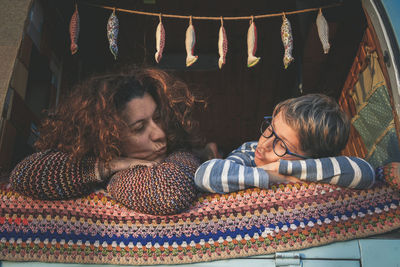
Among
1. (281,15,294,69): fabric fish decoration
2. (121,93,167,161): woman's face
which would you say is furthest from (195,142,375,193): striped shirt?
(281,15,294,69): fabric fish decoration

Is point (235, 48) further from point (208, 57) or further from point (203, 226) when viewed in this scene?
point (203, 226)

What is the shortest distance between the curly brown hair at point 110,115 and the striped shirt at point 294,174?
39 cm

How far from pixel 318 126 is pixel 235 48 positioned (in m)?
1.58

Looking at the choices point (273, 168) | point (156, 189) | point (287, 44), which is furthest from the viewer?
point (287, 44)

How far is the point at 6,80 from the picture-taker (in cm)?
154

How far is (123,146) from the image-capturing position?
151cm

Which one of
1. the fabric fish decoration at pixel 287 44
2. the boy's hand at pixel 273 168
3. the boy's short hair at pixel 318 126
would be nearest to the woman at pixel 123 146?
the boy's hand at pixel 273 168

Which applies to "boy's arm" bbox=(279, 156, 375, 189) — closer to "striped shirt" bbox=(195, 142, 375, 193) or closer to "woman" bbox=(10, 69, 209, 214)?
"striped shirt" bbox=(195, 142, 375, 193)

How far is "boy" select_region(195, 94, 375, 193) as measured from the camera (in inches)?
48.9

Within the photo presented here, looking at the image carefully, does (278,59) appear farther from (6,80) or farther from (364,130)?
(6,80)

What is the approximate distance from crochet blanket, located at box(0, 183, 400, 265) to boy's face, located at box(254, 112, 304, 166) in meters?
0.22

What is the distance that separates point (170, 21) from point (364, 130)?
59.0 inches

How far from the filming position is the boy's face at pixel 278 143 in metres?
1.45

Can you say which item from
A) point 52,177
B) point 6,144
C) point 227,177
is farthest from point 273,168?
point 6,144
